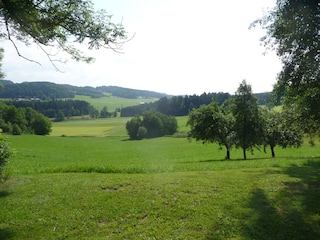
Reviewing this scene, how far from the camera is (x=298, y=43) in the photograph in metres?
12.0

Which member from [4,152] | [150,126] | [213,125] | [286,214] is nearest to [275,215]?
[286,214]

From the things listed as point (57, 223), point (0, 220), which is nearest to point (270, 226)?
point (57, 223)

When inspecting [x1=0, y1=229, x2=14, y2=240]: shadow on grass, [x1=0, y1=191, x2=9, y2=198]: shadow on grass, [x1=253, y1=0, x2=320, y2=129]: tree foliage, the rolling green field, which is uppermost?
[x1=253, y1=0, x2=320, y2=129]: tree foliage

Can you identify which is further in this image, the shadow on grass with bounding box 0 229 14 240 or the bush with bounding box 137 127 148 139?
the bush with bounding box 137 127 148 139

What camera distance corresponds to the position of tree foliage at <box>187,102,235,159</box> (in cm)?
3369

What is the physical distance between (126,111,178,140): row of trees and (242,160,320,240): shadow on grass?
91152 mm

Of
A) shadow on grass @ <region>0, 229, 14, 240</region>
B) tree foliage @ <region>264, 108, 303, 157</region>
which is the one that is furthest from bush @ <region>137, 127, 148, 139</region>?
shadow on grass @ <region>0, 229, 14, 240</region>

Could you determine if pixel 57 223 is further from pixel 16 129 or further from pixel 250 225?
pixel 16 129

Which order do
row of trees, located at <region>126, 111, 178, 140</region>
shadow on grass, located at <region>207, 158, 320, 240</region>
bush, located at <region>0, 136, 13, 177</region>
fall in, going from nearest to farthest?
shadow on grass, located at <region>207, 158, 320, 240</region>
bush, located at <region>0, 136, 13, 177</region>
row of trees, located at <region>126, 111, 178, 140</region>

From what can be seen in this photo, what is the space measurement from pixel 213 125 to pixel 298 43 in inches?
879

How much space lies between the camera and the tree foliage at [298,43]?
11008 millimetres

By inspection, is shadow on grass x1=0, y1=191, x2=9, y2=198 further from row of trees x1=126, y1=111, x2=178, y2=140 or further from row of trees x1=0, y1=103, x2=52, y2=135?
row of trees x1=126, y1=111, x2=178, y2=140

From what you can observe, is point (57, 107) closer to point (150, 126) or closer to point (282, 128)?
point (150, 126)

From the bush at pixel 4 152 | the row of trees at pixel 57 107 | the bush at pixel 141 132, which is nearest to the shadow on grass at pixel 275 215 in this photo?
the bush at pixel 4 152
